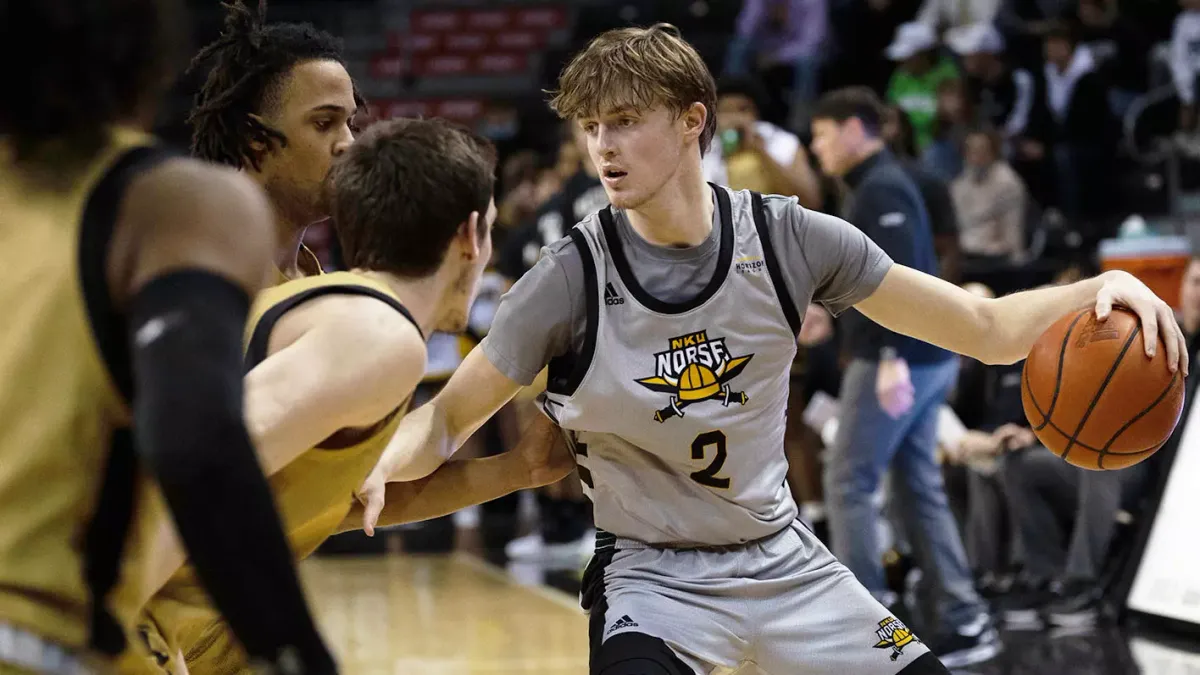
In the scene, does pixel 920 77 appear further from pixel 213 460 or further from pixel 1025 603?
pixel 213 460

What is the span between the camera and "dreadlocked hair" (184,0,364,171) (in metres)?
3.25

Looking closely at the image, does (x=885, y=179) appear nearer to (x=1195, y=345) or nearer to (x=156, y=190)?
(x=1195, y=345)

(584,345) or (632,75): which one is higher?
(632,75)

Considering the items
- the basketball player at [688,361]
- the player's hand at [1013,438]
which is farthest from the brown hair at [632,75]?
the player's hand at [1013,438]

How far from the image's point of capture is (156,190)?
5.41 feet

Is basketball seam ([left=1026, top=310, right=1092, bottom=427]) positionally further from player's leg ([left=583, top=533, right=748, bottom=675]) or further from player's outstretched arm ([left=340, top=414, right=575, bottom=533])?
player's outstretched arm ([left=340, top=414, right=575, bottom=533])

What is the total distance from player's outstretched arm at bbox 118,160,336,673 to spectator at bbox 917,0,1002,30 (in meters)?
12.1

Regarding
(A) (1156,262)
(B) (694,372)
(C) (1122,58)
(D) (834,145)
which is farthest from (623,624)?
(C) (1122,58)

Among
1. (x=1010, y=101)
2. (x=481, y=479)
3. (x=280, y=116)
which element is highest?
(x=280, y=116)

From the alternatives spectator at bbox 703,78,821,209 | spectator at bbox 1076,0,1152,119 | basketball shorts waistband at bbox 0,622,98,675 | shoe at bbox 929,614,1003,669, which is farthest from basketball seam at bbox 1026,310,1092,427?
spectator at bbox 1076,0,1152,119

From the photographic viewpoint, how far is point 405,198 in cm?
250

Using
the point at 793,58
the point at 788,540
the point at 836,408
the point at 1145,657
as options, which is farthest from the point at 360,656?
the point at 793,58

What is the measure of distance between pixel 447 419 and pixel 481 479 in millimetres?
208

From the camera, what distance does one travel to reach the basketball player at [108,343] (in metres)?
1.57
